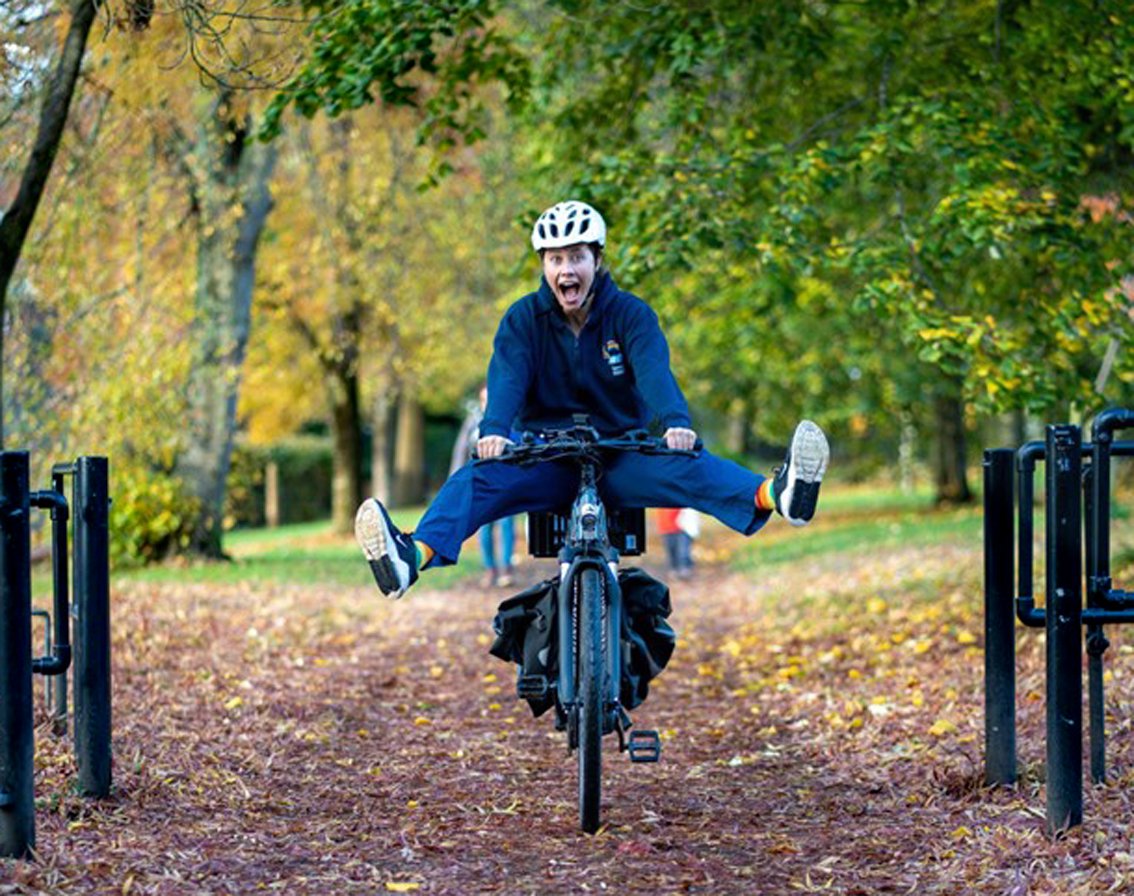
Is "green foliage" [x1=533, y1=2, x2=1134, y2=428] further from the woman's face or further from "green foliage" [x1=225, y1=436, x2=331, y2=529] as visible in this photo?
"green foliage" [x1=225, y1=436, x2=331, y2=529]

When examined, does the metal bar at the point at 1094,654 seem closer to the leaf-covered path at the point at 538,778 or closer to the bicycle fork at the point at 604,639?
the leaf-covered path at the point at 538,778

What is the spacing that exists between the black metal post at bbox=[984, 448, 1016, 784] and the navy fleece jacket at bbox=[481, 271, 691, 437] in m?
1.28

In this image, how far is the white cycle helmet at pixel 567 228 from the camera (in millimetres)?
6070

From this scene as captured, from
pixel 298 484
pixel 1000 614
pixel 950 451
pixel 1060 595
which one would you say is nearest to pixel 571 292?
pixel 1000 614

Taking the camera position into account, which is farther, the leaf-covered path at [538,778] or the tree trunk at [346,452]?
the tree trunk at [346,452]

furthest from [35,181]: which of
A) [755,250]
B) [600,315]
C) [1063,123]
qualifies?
[1063,123]

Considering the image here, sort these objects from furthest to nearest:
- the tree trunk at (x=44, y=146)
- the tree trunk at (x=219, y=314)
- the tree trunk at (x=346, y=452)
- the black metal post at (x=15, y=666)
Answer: the tree trunk at (x=346, y=452) → the tree trunk at (x=219, y=314) → the tree trunk at (x=44, y=146) → the black metal post at (x=15, y=666)

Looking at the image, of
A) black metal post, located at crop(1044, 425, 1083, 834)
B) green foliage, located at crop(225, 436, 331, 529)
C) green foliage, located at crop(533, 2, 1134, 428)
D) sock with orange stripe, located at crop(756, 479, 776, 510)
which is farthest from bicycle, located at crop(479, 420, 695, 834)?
green foliage, located at crop(225, 436, 331, 529)

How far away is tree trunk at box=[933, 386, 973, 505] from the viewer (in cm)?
2538

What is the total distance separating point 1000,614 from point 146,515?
12.9 m

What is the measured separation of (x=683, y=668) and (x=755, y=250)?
2.87 metres

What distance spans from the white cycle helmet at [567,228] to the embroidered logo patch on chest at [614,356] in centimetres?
41

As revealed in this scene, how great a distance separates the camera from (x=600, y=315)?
6.23 meters

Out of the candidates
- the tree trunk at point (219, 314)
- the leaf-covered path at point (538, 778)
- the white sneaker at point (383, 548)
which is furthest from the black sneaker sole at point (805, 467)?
the tree trunk at point (219, 314)
